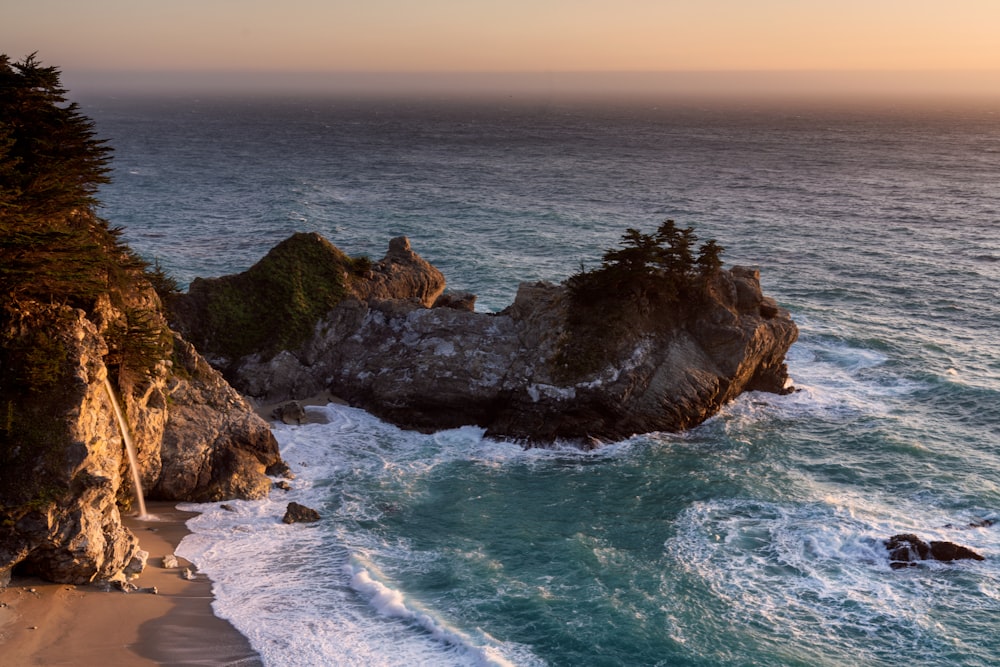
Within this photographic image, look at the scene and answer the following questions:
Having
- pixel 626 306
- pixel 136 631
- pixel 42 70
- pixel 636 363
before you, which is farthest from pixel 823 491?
pixel 42 70

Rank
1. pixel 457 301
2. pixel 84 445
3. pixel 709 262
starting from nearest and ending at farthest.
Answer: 1. pixel 84 445
2. pixel 709 262
3. pixel 457 301

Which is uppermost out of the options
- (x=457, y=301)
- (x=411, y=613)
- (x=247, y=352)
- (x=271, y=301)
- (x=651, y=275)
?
(x=651, y=275)

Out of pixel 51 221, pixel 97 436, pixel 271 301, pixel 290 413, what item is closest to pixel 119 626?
pixel 97 436

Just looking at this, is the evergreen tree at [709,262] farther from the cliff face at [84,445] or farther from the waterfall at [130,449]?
the waterfall at [130,449]

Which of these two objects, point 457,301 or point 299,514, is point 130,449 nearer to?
point 299,514

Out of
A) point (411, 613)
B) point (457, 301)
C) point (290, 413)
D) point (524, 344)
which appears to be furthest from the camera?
point (457, 301)

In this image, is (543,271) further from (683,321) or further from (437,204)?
(437,204)

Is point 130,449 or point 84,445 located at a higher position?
point 84,445
